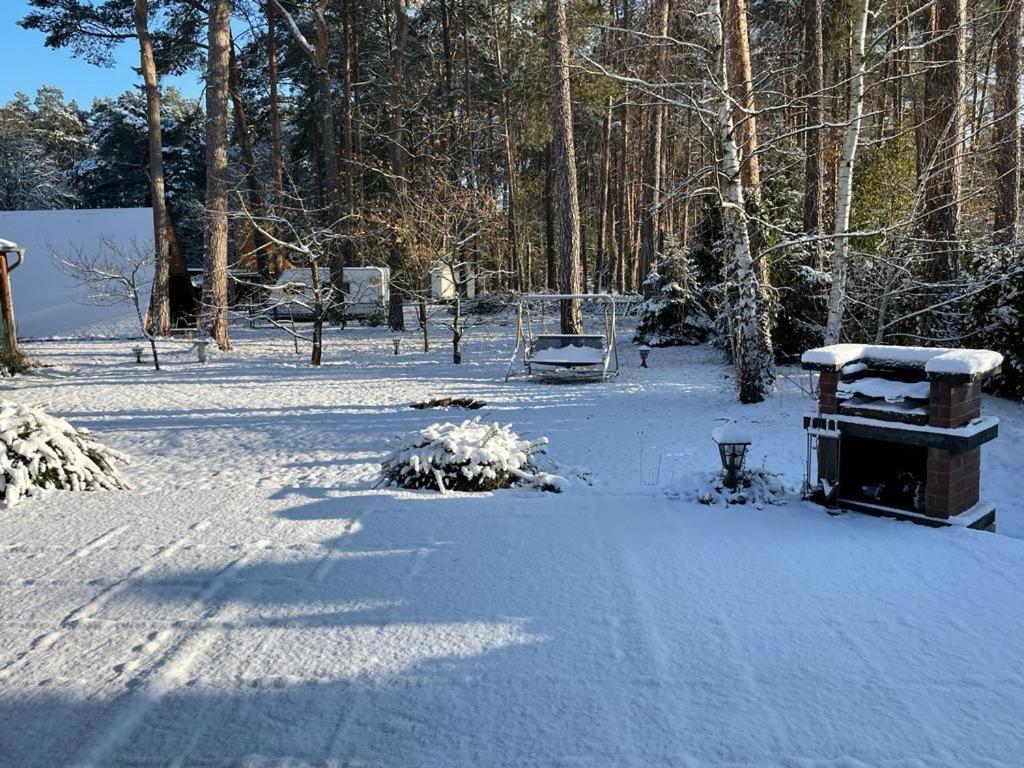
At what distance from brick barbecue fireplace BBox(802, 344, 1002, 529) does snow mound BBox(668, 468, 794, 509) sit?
0.25 meters

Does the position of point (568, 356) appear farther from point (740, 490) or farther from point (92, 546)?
point (92, 546)

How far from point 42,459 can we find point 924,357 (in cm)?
683

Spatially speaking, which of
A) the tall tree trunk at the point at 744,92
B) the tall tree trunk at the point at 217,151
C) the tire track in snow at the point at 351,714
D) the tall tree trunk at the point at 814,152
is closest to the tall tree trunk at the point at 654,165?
the tall tree trunk at the point at 744,92

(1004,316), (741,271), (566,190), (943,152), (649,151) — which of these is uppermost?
(649,151)

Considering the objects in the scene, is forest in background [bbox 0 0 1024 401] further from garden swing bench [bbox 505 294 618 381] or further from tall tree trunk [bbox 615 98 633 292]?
garden swing bench [bbox 505 294 618 381]

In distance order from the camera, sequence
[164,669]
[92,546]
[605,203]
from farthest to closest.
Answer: [605,203] → [92,546] → [164,669]

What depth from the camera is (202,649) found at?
3238mm

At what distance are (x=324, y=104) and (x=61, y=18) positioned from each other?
25.1 ft

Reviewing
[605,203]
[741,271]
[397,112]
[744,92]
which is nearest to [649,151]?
[605,203]

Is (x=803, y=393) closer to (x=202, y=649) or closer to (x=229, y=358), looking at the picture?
(x=202, y=649)

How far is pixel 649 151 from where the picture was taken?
23.0 meters

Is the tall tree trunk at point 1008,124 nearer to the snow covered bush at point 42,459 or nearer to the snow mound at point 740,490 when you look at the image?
the snow mound at point 740,490

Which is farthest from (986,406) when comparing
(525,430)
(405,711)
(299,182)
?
(299,182)

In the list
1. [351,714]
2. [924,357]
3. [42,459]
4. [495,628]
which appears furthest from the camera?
[42,459]
